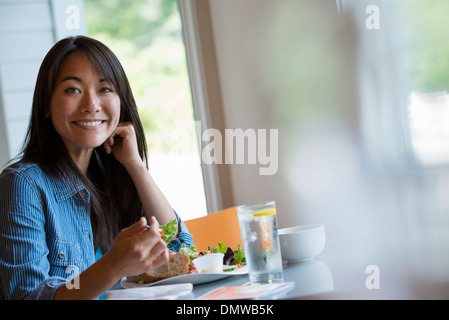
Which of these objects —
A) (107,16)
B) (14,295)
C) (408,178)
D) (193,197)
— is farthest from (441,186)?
(107,16)

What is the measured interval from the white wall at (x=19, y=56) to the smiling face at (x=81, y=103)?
1419mm

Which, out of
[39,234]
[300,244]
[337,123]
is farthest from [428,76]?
[39,234]

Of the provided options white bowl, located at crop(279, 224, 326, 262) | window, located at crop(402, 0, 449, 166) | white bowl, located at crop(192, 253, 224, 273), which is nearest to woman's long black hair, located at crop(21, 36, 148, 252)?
white bowl, located at crop(192, 253, 224, 273)

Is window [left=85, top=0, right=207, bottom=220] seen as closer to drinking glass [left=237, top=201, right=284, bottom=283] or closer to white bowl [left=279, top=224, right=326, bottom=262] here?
white bowl [left=279, top=224, right=326, bottom=262]

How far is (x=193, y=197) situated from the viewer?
3215 millimetres

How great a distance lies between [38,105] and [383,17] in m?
1.24

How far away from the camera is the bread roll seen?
3.59 ft

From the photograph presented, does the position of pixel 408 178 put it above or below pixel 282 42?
below

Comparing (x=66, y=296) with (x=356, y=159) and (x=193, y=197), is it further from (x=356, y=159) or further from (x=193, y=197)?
(x=193, y=197)

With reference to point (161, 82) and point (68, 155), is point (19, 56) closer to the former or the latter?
point (161, 82)

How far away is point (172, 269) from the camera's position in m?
1.10

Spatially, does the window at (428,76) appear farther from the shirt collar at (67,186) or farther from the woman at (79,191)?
the shirt collar at (67,186)

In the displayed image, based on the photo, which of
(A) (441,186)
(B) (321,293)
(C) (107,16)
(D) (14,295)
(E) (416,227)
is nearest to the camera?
(B) (321,293)

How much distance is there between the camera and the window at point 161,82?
3.20 metres
